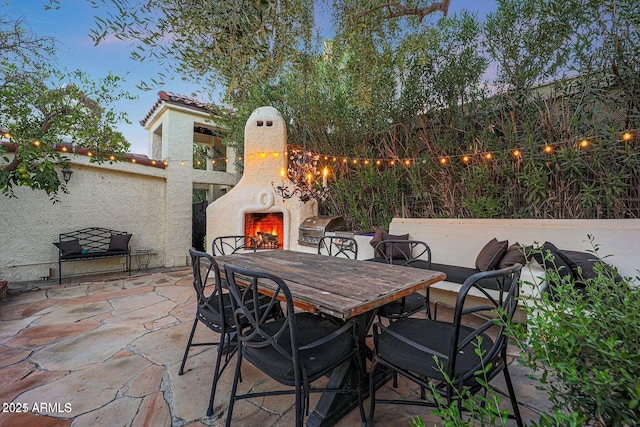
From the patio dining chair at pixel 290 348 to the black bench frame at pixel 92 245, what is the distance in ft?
14.9

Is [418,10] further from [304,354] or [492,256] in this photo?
[304,354]

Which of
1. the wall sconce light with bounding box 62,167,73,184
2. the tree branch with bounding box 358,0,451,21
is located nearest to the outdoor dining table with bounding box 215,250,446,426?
the tree branch with bounding box 358,0,451,21

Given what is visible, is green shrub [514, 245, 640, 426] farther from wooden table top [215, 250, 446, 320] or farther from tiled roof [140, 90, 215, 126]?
tiled roof [140, 90, 215, 126]

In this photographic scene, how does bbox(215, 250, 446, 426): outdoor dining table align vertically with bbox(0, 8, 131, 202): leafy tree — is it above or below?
below

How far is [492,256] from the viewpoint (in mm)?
2629

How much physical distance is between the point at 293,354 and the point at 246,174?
4.57m

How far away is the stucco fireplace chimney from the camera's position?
5.04 m

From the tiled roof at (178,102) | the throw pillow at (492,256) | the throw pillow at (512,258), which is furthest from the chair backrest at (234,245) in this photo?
the tiled roof at (178,102)

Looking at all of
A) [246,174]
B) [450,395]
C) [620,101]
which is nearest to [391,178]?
[620,101]

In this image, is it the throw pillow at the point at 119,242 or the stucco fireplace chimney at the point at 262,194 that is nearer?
Result: the throw pillow at the point at 119,242

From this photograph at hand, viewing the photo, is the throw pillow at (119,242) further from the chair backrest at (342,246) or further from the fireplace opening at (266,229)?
the chair backrest at (342,246)

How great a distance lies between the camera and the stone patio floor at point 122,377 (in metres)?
1.50

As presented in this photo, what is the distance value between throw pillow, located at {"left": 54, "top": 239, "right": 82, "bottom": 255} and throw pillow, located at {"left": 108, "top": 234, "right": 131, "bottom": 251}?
17.8 inches

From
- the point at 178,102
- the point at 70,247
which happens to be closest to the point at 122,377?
the point at 70,247
